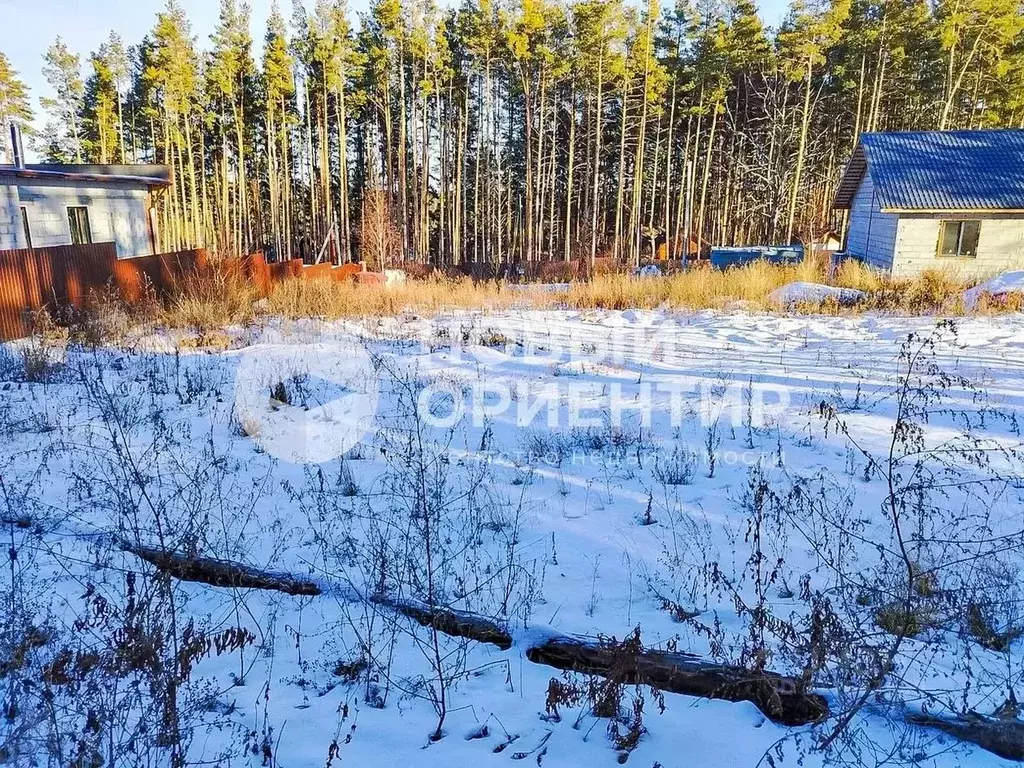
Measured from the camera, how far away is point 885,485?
4.45 meters

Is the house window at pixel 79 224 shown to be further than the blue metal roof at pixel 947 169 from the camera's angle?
Yes

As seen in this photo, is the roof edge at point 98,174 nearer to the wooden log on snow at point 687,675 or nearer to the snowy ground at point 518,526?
the snowy ground at point 518,526

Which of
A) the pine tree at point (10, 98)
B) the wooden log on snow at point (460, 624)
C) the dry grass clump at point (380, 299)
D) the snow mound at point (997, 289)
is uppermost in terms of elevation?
the pine tree at point (10, 98)

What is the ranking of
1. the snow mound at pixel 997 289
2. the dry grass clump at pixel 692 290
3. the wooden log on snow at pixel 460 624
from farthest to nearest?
the dry grass clump at pixel 692 290
the snow mound at pixel 997 289
the wooden log on snow at pixel 460 624

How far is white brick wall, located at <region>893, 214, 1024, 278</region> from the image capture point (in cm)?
1639

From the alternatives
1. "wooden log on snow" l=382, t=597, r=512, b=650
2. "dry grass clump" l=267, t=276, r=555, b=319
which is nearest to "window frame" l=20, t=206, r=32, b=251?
"dry grass clump" l=267, t=276, r=555, b=319

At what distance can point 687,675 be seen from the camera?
2682 mm

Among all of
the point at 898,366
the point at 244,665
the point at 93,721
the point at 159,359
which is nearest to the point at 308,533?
the point at 244,665

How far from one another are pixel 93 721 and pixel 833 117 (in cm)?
4224

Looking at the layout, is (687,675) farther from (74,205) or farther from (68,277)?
(74,205)

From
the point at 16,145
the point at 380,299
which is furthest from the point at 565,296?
the point at 16,145

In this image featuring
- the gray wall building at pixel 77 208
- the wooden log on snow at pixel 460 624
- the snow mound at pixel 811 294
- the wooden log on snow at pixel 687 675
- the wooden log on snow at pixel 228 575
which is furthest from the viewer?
the gray wall building at pixel 77 208

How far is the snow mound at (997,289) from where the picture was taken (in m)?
12.0

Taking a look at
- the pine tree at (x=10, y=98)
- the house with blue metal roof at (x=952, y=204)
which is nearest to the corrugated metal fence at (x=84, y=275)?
the house with blue metal roof at (x=952, y=204)
